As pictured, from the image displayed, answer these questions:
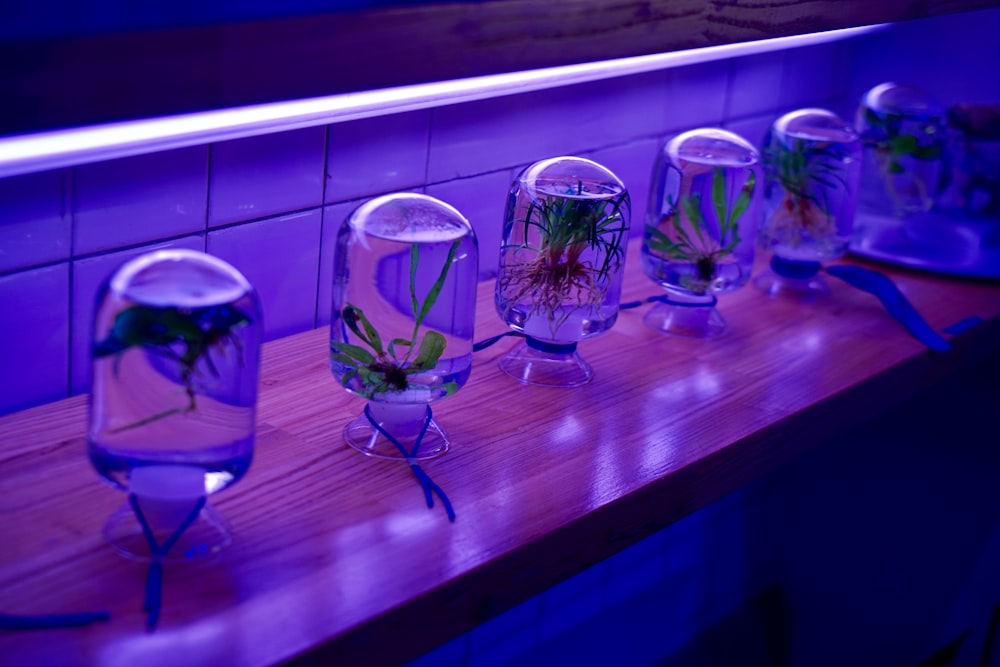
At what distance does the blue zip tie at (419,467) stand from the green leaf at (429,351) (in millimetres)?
70

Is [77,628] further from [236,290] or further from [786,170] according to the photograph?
[786,170]

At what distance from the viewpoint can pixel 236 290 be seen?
837mm

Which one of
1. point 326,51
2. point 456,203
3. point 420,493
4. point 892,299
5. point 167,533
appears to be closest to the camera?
point 326,51

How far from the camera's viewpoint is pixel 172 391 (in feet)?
2.70

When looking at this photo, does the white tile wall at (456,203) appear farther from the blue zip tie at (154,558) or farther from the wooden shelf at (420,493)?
the blue zip tie at (154,558)

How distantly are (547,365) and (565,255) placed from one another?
0.14 meters

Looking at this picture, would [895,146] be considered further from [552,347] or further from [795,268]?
[552,347]

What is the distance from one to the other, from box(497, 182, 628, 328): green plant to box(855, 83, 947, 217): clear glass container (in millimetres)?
729

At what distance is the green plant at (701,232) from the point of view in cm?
138

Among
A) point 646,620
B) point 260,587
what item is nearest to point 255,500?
point 260,587

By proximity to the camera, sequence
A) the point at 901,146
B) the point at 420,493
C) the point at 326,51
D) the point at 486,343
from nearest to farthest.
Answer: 1. the point at 326,51
2. the point at 420,493
3. the point at 486,343
4. the point at 901,146

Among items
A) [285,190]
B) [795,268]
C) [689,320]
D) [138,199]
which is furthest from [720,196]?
[138,199]

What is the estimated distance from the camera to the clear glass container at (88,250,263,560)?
2.64ft

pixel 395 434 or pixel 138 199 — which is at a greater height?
pixel 138 199
